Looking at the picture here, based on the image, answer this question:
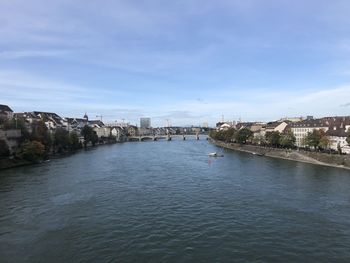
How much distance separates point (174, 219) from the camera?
2002cm

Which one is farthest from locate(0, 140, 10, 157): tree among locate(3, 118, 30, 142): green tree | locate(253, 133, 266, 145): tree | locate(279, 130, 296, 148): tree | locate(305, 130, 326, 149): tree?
locate(253, 133, 266, 145): tree

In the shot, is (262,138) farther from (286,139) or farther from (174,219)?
(174,219)

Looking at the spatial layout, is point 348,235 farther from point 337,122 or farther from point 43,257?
point 337,122

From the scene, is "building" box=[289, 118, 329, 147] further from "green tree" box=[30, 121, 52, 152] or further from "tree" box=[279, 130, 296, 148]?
"green tree" box=[30, 121, 52, 152]

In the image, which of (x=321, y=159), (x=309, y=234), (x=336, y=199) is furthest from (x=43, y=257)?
(x=321, y=159)

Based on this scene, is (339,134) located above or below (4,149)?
above

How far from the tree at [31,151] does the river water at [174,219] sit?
44.1 feet

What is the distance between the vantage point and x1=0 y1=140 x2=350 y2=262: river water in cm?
1542

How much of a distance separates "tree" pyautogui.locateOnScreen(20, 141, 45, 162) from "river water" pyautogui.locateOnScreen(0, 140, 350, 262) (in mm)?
13427

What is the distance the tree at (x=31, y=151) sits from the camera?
47.1 metres

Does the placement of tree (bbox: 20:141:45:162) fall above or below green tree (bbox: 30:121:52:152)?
below

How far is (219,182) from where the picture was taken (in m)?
32.6

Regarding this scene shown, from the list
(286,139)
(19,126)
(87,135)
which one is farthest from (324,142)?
(87,135)

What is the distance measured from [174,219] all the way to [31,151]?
108 ft
